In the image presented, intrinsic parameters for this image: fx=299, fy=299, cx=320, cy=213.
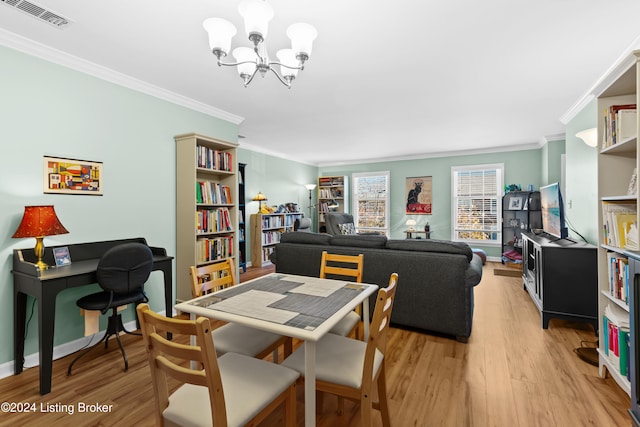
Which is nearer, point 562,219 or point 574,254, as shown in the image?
point 574,254

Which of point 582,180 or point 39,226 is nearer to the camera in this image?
point 39,226

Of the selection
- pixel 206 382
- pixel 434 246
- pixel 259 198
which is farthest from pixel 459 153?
pixel 206 382

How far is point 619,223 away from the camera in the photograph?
6.33 feet

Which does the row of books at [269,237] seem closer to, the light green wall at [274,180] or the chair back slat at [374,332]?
the light green wall at [274,180]

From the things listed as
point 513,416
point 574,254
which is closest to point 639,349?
point 513,416

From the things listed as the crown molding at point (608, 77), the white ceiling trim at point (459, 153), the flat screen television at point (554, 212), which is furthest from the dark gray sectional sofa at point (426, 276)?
the white ceiling trim at point (459, 153)

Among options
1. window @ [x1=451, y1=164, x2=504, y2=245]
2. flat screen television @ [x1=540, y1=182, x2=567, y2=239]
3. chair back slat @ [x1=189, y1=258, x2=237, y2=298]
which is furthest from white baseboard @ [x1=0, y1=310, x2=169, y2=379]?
window @ [x1=451, y1=164, x2=504, y2=245]

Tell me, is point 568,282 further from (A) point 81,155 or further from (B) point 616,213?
(A) point 81,155

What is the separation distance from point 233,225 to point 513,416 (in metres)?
3.21

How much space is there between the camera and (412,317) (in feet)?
9.45

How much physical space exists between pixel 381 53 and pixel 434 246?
1.78 m

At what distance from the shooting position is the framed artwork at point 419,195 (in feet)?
23.6

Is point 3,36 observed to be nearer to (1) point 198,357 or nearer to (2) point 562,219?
(1) point 198,357

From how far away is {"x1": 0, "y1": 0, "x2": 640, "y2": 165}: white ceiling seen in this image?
→ 6.48ft
